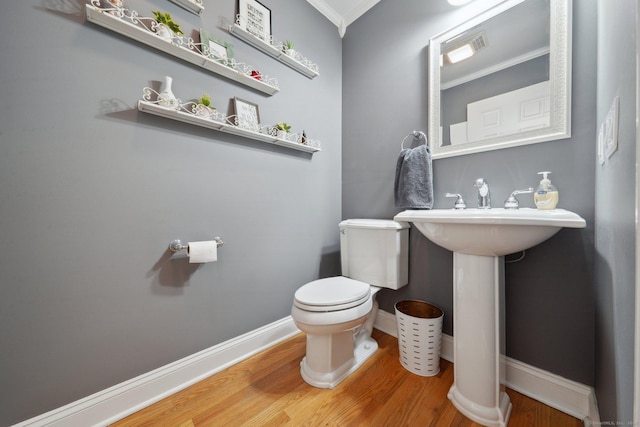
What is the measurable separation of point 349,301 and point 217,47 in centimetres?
149

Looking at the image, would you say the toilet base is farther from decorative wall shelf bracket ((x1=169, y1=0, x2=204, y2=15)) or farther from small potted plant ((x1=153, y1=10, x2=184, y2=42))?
decorative wall shelf bracket ((x1=169, y1=0, x2=204, y2=15))

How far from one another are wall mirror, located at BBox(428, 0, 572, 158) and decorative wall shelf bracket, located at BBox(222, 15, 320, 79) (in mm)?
794

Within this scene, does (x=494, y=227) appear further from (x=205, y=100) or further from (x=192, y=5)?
(x=192, y=5)

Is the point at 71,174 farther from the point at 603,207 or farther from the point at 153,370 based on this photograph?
the point at 603,207

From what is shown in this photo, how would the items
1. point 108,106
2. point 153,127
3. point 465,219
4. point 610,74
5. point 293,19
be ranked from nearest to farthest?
point 610,74, point 465,219, point 108,106, point 153,127, point 293,19

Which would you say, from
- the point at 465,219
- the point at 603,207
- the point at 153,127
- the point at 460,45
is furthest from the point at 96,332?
the point at 460,45

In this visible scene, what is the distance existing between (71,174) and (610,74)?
73.5 inches

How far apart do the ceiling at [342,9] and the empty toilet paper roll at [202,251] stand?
Result: 1.86 metres

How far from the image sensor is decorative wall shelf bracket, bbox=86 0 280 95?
894 millimetres

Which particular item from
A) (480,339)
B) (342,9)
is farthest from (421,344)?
(342,9)

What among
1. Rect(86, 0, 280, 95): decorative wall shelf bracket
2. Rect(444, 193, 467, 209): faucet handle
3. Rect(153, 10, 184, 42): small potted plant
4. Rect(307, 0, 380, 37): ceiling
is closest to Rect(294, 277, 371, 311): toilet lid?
Rect(444, 193, 467, 209): faucet handle

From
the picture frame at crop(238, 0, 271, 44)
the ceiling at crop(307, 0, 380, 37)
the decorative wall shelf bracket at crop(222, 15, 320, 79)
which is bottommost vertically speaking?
the decorative wall shelf bracket at crop(222, 15, 320, 79)

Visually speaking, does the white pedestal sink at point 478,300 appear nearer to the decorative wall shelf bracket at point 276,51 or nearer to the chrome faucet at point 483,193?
the chrome faucet at point 483,193

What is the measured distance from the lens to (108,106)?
0.94m
